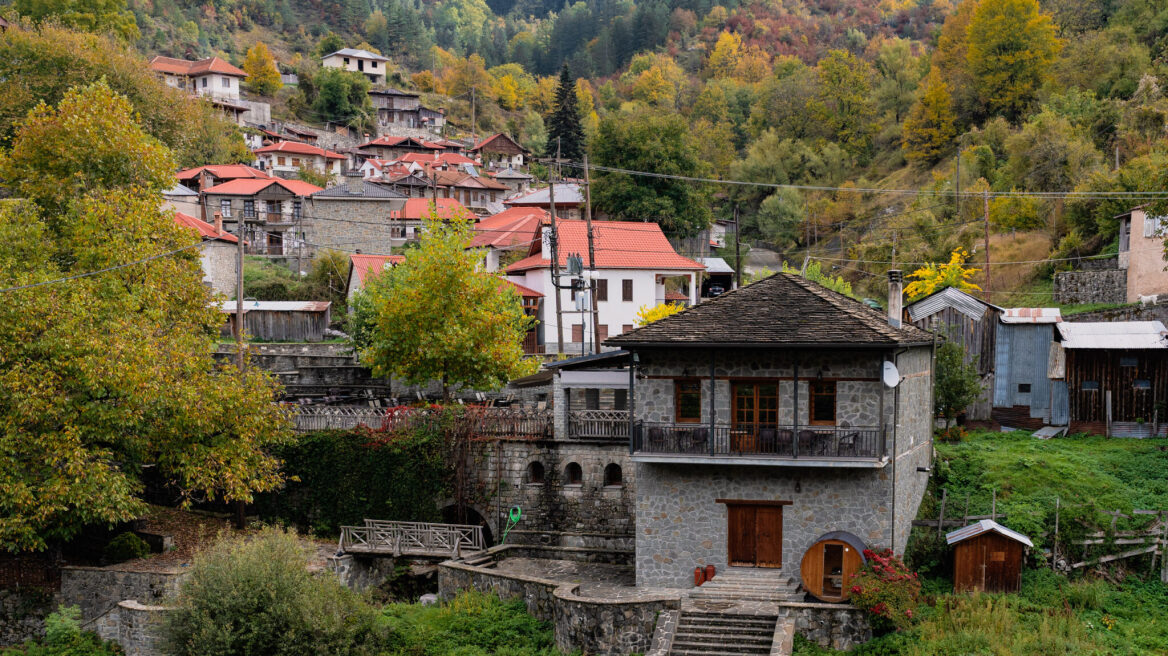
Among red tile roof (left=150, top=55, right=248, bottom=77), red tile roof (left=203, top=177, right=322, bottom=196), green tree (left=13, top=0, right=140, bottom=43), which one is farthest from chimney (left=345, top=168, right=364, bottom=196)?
red tile roof (left=150, top=55, right=248, bottom=77)

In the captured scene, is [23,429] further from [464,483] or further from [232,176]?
[232,176]

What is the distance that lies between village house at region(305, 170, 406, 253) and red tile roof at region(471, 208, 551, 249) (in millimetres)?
7544

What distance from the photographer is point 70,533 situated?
24844 millimetres

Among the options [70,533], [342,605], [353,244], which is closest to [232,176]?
[353,244]

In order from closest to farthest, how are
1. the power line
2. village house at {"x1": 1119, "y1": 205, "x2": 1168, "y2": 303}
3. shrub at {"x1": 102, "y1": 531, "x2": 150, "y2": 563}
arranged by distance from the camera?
the power line < shrub at {"x1": 102, "y1": 531, "x2": 150, "y2": 563} < village house at {"x1": 1119, "y1": 205, "x2": 1168, "y2": 303}

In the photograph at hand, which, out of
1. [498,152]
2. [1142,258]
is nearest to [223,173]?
[498,152]

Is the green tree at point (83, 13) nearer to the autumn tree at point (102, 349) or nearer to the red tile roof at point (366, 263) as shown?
the red tile roof at point (366, 263)

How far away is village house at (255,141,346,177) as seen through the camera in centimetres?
8438

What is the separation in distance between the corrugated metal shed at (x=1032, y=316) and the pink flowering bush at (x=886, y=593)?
11.9 meters

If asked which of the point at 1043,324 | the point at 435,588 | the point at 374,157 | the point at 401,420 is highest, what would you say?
the point at 374,157

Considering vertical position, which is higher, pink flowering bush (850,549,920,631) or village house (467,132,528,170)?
village house (467,132,528,170)

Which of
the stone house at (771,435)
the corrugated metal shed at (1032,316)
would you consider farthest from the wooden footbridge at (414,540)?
the corrugated metal shed at (1032,316)

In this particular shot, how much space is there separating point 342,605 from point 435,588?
5.59 metres

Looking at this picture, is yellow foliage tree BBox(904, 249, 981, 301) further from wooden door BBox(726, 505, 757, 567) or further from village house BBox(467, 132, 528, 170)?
village house BBox(467, 132, 528, 170)
